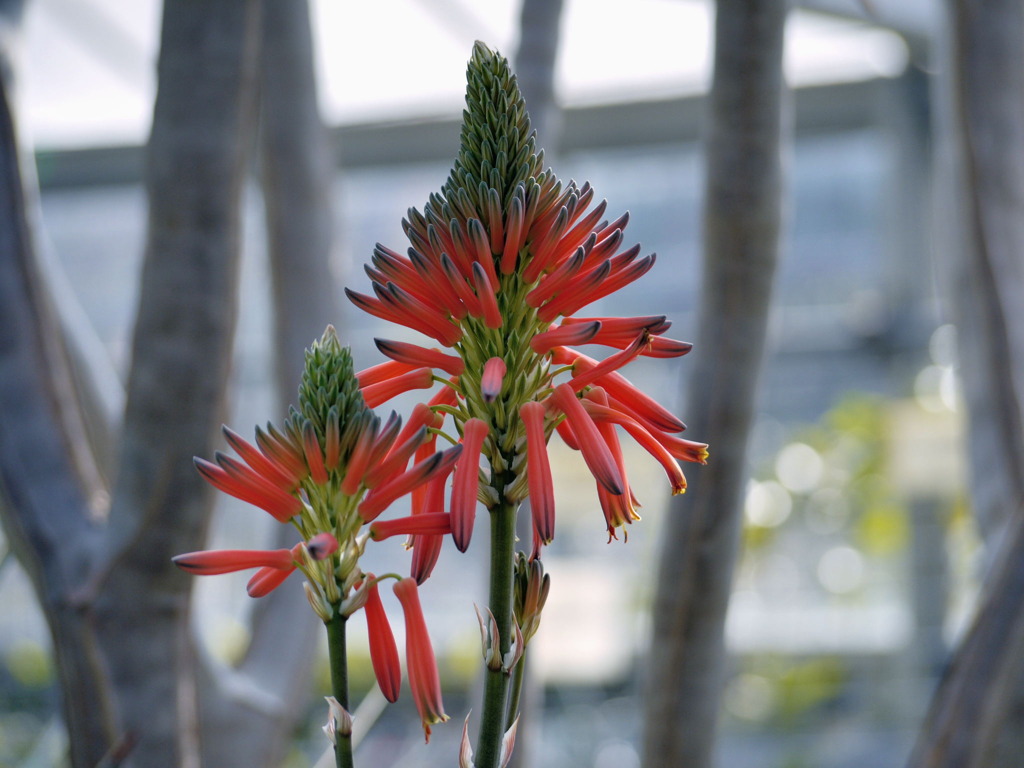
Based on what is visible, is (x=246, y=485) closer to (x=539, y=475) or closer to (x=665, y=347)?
(x=539, y=475)

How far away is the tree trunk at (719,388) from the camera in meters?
1.06

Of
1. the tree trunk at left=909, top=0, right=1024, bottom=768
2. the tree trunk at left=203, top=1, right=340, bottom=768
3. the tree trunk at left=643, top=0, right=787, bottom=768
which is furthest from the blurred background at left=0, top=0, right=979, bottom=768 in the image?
the tree trunk at left=643, top=0, right=787, bottom=768

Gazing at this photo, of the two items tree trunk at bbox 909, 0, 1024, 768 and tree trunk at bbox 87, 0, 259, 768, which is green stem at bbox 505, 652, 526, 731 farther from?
tree trunk at bbox 909, 0, 1024, 768

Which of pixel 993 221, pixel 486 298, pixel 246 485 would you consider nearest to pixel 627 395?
pixel 486 298

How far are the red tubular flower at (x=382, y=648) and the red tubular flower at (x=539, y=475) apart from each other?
97 mm

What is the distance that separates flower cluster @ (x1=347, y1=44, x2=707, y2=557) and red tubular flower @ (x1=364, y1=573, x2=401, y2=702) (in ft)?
0.25

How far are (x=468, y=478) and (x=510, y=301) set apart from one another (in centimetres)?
11

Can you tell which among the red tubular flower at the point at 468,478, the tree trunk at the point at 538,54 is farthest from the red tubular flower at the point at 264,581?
the tree trunk at the point at 538,54

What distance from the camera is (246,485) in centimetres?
49

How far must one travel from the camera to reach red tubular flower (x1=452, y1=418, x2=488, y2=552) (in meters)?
0.47

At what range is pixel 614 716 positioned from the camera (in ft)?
16.2

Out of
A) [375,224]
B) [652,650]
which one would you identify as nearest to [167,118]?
[652,650]

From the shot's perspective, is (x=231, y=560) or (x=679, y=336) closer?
(x=231, y=560)

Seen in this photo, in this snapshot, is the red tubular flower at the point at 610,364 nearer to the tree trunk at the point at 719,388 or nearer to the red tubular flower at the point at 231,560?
the red tubular flower at the point at 231,560
